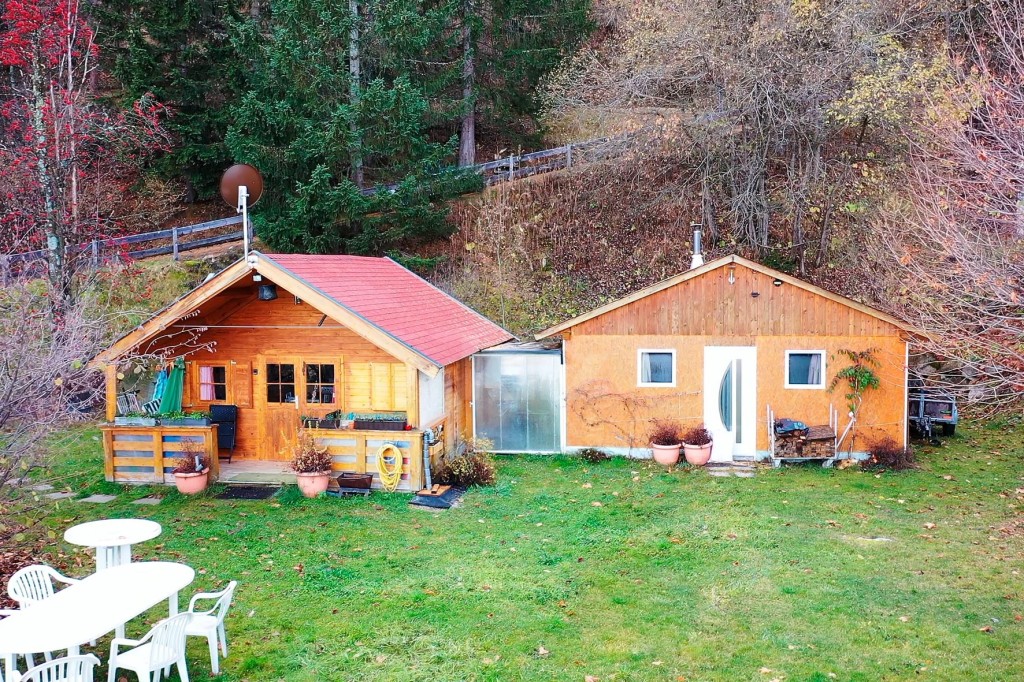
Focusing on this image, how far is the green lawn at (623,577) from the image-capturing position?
7.04 meters

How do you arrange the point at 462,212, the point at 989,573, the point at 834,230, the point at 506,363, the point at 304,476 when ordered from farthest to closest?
the point at 462,212 → the point at 834,230 → the point at 506,363 → the point at 304,476 → the point at 989,573

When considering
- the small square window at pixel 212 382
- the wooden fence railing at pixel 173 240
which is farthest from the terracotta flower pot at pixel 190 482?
the wooden fence railing at pixel 173 240

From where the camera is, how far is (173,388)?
14.2 meters

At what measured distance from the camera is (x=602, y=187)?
85.0 ft

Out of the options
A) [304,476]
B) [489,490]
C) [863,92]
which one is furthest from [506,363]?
[863,92]

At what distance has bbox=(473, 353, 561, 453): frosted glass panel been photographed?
15484mm

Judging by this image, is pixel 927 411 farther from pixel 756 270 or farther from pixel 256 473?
pixel 256 473

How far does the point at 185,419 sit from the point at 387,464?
3506 millimetres

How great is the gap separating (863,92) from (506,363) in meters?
10.4

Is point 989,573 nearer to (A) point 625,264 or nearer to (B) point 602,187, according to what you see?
(A) point 625,264

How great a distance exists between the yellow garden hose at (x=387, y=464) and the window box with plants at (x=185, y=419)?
3.00m

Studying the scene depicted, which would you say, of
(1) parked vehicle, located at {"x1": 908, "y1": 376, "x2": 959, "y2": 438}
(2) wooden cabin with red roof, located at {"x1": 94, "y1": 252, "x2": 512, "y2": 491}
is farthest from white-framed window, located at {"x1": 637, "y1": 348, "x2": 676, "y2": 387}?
(1) parked vehicle, located at {"x1": 908, "y1": 376, "x2": 959, "y2": 438}

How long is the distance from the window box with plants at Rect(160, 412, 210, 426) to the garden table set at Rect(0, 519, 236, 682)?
5.45 metres

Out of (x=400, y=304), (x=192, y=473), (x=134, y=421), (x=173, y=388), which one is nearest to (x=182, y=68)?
(x=173, y=388)
